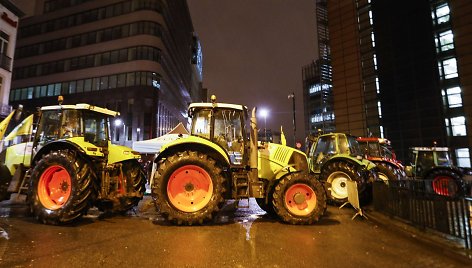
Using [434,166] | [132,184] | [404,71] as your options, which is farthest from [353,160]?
[404,71]

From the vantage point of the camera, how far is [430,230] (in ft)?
19.1

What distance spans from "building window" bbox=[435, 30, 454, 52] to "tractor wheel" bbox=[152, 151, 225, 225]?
2691cm

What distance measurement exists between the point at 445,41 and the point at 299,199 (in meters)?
26.0

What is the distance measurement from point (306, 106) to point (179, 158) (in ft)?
220

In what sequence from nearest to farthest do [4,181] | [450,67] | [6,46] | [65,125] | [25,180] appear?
[25,180] → [4,181] → [65,125] → [6,46] → [450,67]

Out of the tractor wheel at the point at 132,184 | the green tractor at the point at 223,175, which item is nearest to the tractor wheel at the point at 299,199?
the green tractor at the point at 223,175

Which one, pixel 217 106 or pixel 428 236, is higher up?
pixel 217 106

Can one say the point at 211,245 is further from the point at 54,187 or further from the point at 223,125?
the point at 54,187

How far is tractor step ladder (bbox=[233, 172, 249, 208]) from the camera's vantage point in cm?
661

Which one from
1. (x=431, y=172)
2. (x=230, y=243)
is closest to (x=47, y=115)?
(x=230, y=243)

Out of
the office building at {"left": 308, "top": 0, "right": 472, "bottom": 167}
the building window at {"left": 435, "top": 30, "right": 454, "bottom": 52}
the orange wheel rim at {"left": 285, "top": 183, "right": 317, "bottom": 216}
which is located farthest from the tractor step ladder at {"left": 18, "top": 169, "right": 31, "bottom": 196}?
the building window at {"left": 435, "top": 30, "right": 454, "bottom": 52}

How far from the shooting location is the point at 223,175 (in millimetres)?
6605

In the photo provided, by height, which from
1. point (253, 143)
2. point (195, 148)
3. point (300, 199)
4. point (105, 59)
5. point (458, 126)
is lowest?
point (300, 199)

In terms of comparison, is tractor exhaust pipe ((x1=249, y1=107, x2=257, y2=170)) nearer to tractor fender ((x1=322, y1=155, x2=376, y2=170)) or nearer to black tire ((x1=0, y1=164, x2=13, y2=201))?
tractor fender ((x1=322, y1=155, x2=376, y2=170))
